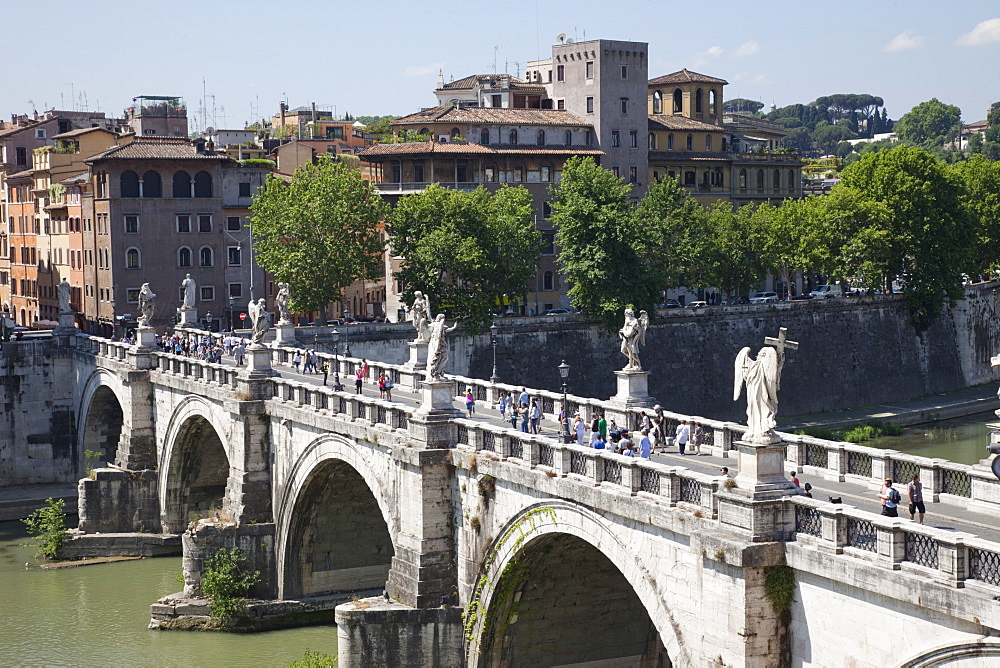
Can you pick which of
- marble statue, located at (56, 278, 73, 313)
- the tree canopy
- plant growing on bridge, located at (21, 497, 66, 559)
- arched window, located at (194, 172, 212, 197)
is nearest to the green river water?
plant growing on bridge, located at (21, 497, 66, 559)

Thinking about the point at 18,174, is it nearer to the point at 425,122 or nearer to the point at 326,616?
the point at 425,122

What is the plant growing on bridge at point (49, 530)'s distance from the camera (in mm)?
51250

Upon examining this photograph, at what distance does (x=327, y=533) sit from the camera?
42.8 metres

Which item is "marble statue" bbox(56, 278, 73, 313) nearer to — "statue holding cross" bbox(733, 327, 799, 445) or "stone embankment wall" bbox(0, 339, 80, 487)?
"stone embankment wall" bbox(0, 339, 80, 487)

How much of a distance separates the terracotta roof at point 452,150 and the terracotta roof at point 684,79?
1782cm

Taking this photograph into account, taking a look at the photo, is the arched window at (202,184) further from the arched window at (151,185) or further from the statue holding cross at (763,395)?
the statue holding cross at (763,395)

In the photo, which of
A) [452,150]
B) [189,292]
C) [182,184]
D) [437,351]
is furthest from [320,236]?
[437,351]

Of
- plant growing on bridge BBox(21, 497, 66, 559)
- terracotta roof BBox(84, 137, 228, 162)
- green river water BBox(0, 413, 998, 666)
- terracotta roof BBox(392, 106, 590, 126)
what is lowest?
green river water BBox(0, 413, 998, 666)

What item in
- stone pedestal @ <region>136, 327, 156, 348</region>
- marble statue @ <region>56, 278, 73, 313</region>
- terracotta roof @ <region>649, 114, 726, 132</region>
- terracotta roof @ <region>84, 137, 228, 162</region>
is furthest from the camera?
terracotta roof @ <region>649, 114, 726, 132</region>

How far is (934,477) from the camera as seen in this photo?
2491cm

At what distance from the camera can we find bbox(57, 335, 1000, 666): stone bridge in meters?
21.4

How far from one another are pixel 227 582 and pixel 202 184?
3782cm

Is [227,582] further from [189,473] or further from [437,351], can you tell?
[437,351]

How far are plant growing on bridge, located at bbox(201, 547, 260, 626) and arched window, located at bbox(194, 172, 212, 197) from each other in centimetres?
3678
